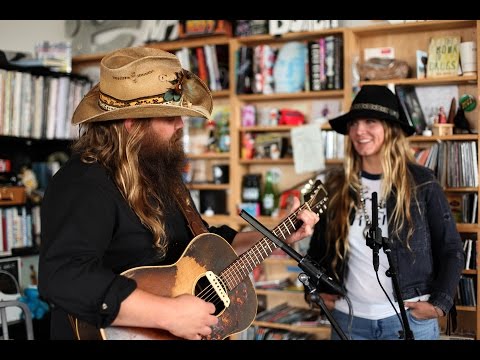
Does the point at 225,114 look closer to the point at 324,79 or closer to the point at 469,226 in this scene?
the point at 324,79

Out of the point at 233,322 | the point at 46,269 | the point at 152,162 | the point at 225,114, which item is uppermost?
the point at 225,114

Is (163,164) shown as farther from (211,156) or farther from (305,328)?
(211,156)

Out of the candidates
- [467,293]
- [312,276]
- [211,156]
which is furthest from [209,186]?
[312,276]

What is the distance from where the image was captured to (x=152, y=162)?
6.36 feet

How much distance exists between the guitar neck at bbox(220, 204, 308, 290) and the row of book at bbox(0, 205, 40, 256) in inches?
79.0

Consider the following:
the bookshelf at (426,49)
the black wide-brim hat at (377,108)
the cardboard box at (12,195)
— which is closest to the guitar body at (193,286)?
the black wide-brim hat at (377,108)

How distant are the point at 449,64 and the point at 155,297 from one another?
259 centimetres

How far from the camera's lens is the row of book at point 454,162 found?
3.47m

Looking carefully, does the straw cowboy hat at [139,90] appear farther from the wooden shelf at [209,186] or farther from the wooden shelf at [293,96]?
the wooden shelf at [209,186]

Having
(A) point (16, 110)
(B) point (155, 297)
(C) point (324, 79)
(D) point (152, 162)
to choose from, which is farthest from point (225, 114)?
(B) point (155, 297)

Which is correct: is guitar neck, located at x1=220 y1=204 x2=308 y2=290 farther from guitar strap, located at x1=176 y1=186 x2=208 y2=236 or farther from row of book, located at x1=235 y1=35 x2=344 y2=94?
row of book, located at x1=235 y1=35 x2=344 y2=94

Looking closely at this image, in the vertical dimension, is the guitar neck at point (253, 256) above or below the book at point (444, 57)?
below

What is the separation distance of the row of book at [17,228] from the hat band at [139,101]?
194 centimetres

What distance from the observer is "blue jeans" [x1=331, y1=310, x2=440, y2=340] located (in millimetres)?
2414
